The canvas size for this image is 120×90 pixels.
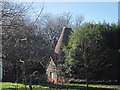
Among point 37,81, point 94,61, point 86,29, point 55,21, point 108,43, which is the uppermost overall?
point 55,21

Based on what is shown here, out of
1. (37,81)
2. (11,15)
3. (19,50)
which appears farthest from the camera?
(37,81)

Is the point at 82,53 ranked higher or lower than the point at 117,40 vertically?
lower

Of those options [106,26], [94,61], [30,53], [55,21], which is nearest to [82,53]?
[94,61]

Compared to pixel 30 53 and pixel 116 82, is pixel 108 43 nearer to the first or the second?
pixel 116 82

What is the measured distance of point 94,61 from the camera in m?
14.1

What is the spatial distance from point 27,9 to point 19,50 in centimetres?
236

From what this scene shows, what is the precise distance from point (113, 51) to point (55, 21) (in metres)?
19.6

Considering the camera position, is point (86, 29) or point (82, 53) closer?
point (82, 53)

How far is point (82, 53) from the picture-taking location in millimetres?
14336

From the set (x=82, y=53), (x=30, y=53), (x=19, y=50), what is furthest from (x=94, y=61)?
(x=19, y=50)

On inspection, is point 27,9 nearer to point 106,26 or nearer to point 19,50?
point 19,50

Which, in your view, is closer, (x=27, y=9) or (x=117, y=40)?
(x=27, y=9)

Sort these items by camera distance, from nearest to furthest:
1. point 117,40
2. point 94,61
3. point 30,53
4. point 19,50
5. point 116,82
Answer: point 19,50
point 30,53
point 94,61
point 116,82
point 117,40

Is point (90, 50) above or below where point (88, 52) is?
above
